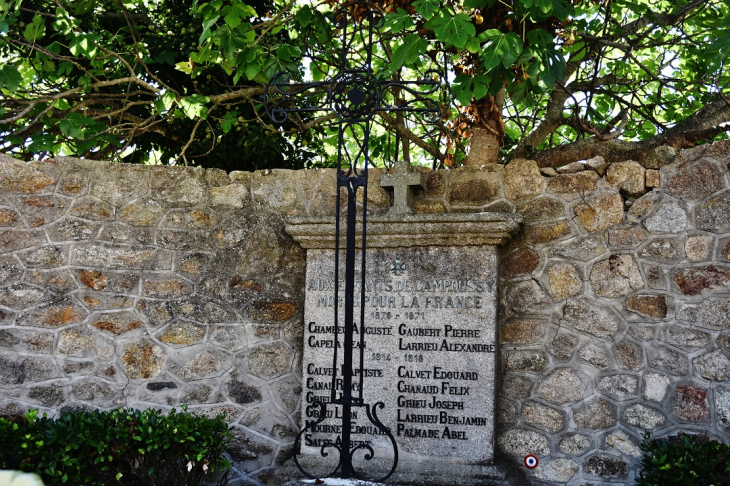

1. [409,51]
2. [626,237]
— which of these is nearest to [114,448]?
[409,51]

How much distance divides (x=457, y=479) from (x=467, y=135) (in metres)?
2.48

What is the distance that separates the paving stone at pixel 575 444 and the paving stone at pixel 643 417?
0.25 m

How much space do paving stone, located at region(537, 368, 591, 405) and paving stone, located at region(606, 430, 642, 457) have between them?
26 centimetres

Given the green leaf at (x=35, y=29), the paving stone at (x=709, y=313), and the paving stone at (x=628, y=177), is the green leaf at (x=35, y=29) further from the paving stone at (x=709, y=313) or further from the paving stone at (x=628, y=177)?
the paving stone at (x=709, y=313)

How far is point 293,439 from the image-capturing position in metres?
4.65

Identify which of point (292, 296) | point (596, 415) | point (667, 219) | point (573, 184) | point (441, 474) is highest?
point (573, 184)

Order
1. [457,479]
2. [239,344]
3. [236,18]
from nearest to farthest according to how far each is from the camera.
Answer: [457,479] < [236,18] < [239,344]

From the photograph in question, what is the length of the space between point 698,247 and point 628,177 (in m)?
0.55

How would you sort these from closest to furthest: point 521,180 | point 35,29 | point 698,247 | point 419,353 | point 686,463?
point 686,463
point 698,247
point 419,353
point 521,180
point 35,29

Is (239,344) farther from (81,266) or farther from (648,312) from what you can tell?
(648,312)

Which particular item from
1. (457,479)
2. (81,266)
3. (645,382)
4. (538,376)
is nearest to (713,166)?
(645,382)

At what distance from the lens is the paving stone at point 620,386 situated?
13.8 feet

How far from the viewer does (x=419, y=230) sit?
4.42 m

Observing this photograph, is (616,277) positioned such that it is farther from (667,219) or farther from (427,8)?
(427,8)
